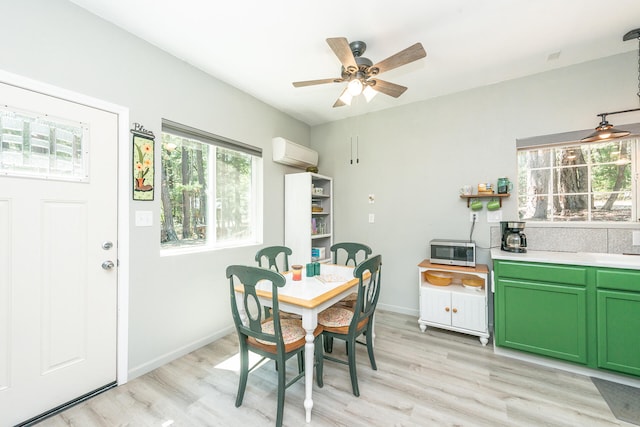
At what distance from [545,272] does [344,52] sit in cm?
243

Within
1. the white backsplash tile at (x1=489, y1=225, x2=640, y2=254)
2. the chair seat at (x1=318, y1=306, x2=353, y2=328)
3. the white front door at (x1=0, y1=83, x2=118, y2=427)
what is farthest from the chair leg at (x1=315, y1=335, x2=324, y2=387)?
the white backsplash tile at (x1=489, y1=225, x2=640, y2=254)

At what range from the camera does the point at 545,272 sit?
87.3 inches

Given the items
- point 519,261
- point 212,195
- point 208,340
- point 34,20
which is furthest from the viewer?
point 212,195

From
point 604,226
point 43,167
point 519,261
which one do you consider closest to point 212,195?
point 43,167

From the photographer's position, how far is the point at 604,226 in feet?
8.02

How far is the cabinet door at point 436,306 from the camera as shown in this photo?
9.20 ft

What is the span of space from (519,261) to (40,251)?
12.0ft

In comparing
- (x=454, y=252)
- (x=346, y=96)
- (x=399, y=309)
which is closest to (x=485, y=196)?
(x=454, y=252)

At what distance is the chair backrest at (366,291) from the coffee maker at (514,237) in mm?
1510

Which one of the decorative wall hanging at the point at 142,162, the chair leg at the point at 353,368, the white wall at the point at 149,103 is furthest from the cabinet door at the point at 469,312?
the decorative wall hanging at the point at 142,162

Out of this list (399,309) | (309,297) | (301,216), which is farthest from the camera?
(301,216)

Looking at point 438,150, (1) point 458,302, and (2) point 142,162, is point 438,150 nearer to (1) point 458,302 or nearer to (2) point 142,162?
(1) point 458,302

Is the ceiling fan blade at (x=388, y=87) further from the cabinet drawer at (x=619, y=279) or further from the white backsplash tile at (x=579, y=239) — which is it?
the cabinet drawer at (x=619, y=279)

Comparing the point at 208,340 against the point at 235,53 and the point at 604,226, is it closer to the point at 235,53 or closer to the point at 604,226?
the point at 235,53
